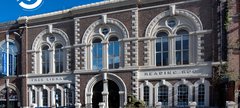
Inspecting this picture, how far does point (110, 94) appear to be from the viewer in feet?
85.6

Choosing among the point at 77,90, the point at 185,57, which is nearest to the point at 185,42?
the point at 185,57

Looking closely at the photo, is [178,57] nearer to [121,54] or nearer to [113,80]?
[121,54]

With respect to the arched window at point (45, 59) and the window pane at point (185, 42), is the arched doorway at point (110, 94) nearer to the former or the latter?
the arched window at point (45, 59)

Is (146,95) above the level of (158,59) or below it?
below

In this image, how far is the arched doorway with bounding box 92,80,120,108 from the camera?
2584 cm

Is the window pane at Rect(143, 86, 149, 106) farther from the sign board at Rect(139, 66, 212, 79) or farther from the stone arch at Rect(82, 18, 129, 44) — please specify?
the stone arch at Rect(82, 18, 129, 44)

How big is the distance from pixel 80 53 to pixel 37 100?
23.6ft

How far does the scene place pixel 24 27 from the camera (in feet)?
101

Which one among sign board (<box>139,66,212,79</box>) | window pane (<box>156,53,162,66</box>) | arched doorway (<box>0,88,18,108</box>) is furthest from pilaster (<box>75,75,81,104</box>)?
arched doorway (<box>0,88,18,108</box>)

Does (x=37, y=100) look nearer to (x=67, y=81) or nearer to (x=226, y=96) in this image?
(x=67, y=81)

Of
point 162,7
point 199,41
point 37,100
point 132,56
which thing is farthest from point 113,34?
point 37,100

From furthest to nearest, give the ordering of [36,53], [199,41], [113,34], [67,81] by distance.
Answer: [36,53] → [67,81] → [113,34] → [199,41]

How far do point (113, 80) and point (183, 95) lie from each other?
6.39m

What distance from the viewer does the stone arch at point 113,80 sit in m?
25.0
